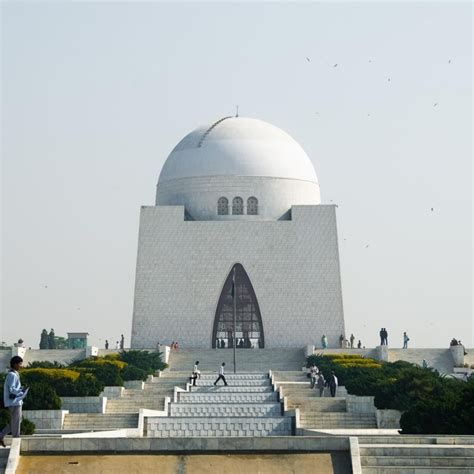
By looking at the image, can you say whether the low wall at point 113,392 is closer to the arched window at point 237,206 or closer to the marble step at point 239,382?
the marble step at point 239,382

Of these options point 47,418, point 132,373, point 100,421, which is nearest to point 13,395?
point 47,418

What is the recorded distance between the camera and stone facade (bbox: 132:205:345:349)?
3928cm

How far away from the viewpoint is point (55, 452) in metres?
12.1

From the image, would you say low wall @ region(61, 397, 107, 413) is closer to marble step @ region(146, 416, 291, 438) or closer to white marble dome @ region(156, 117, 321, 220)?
marble step @ region(146, 416, 291, 438)

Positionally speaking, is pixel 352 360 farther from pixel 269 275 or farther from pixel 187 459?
pixel 187 459

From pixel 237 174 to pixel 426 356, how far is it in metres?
8.88

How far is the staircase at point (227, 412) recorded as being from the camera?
71.6 ft

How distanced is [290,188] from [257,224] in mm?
1791

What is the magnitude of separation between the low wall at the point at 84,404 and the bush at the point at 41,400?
1.76 metres

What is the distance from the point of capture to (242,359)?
35.3 metres

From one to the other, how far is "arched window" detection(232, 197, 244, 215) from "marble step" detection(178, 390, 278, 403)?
48.8 feet

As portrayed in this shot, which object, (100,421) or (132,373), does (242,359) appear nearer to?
(132,373)

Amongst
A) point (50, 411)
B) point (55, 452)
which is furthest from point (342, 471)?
point (50, 411)

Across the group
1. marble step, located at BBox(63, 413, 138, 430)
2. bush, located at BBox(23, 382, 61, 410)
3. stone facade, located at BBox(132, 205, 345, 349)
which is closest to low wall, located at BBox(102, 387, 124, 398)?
marble step, located at BBox(63, 413, 138, 430)
